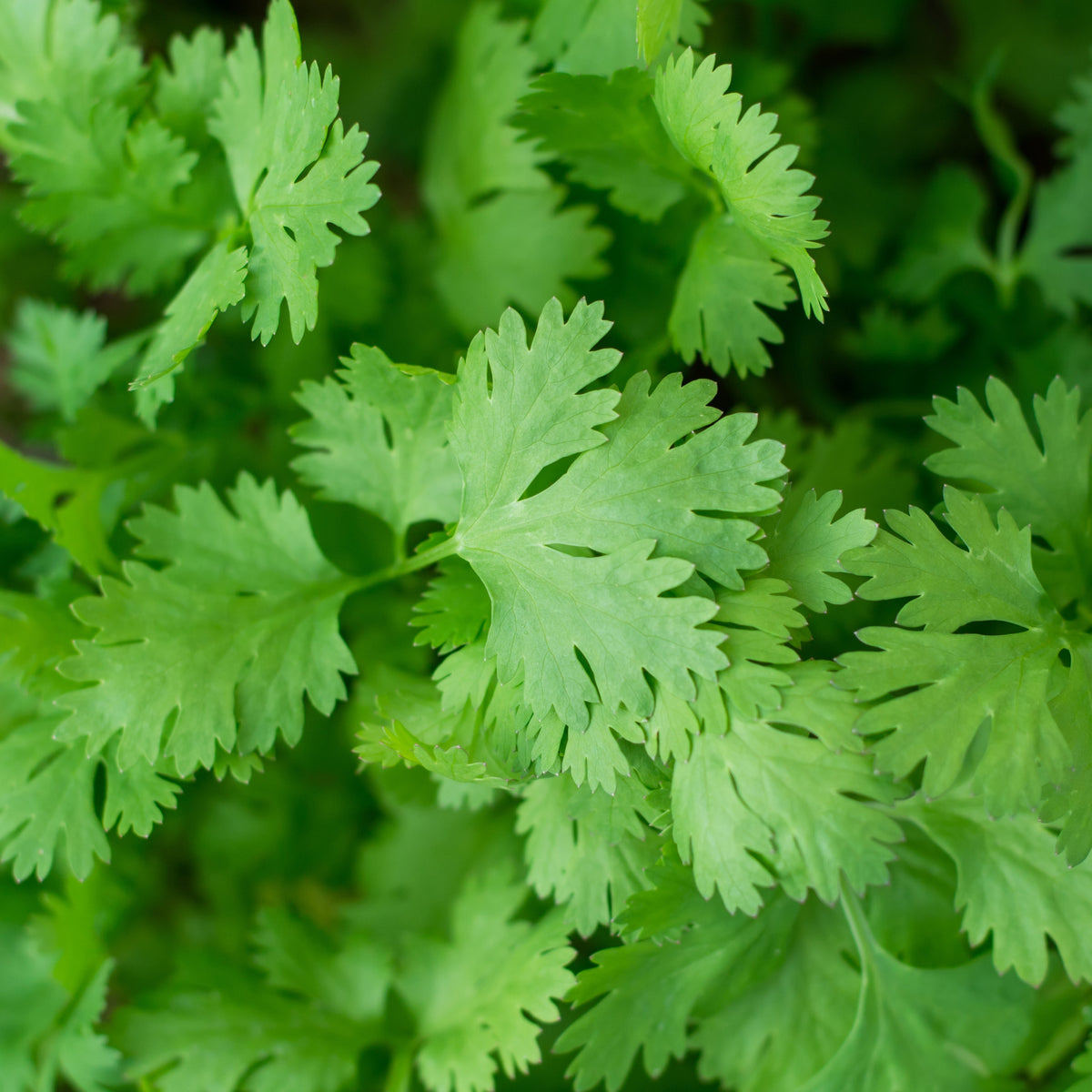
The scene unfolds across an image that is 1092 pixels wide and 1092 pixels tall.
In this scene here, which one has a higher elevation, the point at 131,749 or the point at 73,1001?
the point at 131,749

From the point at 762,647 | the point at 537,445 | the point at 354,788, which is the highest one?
the point at 537,445

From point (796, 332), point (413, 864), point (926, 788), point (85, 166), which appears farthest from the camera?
point (796, 332)

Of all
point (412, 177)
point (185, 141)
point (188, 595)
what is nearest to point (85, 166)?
point (185, 141)

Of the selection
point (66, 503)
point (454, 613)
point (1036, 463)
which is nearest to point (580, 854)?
point (454, 613)

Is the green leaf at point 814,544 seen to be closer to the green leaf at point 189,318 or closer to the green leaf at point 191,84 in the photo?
the green leaf at point 189,318

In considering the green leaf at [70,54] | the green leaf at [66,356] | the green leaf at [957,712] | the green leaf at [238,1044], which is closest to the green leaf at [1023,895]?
the green leaf at [957,712]

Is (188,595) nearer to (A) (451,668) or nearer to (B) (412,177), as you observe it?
(A) (451,668)

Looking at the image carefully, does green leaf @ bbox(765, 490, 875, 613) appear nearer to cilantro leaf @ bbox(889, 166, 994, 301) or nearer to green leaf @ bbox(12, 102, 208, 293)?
cilantro leaf @ bbox(889, 166, 994, 301)


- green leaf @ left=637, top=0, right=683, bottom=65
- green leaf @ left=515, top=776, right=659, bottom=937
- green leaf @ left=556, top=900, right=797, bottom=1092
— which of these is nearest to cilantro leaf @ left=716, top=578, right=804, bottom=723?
green leaf @ left=515, top=776, right=659, bottom=937
